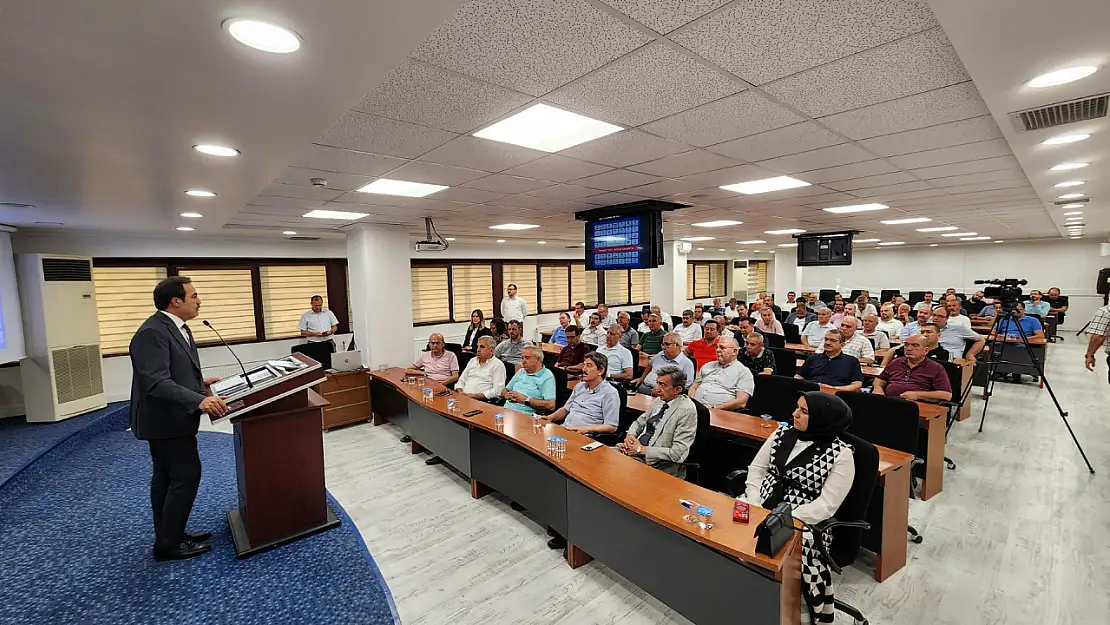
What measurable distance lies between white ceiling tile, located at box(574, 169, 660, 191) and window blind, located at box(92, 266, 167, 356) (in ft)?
23.7

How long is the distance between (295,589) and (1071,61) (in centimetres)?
451

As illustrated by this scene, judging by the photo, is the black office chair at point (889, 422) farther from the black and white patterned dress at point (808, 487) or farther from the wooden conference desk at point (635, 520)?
the wooden conference desk at point (635, 520)

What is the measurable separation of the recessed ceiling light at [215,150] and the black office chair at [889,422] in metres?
4.32

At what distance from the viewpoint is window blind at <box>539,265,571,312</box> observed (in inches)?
507

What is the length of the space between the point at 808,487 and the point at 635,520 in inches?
37.2

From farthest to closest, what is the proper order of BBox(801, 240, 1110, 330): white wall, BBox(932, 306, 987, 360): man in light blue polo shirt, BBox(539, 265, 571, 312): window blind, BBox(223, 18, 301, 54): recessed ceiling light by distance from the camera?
BBox(801, 240, 1110, 330): white wall < BBox(539, 265, 571, 312): window blind < BBox(932, 306, 987, 360): man in light blue polo shirt < BBox(223, 18, 301, 54): recessed ceiling light

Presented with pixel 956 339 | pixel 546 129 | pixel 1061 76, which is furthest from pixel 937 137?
pixel 956 339

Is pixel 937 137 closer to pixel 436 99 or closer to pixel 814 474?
pixel 814 474

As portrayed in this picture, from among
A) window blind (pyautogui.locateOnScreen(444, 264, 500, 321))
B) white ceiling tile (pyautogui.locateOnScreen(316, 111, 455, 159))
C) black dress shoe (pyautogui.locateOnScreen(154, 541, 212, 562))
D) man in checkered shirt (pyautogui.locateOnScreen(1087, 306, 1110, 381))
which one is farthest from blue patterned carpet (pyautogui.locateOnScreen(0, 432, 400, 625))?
man in checkered shirt (pyautogui.locateOnScreen(1087, 306, 1110, 381))

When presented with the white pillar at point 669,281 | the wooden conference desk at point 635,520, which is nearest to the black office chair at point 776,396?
the wooden conference desk at point 635,520

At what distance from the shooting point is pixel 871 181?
4.16m

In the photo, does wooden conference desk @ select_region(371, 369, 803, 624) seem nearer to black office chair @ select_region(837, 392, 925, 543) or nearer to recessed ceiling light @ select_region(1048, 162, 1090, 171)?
black office chair @ select_region(837, 392, 925, 543)

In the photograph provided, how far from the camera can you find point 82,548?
127 inches

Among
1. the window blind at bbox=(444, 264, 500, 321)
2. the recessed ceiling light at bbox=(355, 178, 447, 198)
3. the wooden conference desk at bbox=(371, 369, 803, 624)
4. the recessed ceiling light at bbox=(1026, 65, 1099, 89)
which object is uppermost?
the recessed ceiling light at bbox=(355, 178, 447, 198)
